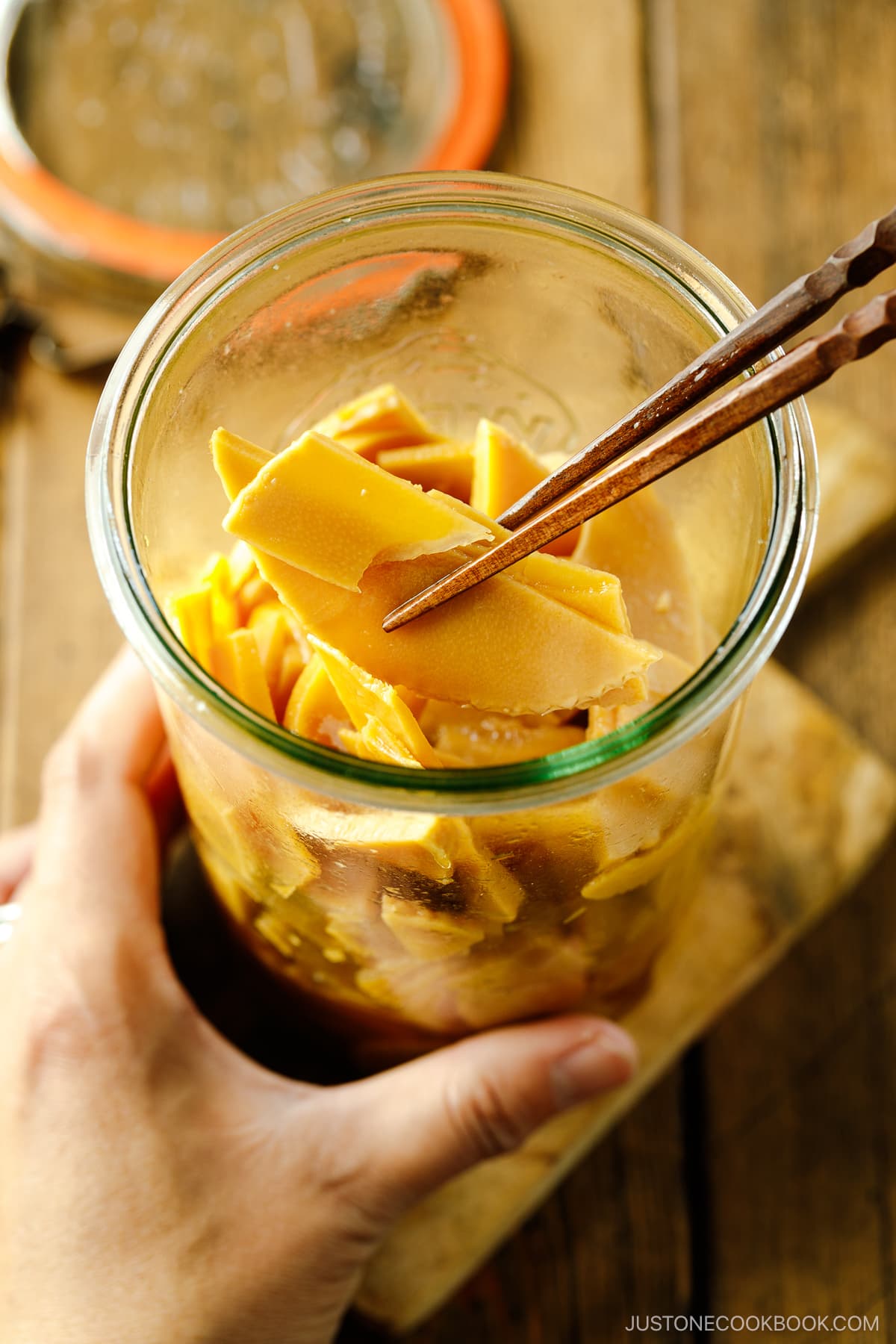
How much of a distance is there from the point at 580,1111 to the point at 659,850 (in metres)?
0.36

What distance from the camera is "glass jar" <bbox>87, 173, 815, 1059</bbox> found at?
0.59 m

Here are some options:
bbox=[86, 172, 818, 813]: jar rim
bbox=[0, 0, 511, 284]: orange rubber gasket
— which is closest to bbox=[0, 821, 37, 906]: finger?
bbox=[86, 172, 818, 813]: jar rim

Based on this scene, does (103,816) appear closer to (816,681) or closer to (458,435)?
(458,435)

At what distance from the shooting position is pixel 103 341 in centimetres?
118

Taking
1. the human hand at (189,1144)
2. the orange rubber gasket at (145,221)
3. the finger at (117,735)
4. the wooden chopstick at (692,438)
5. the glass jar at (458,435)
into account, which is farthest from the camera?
the orange rubber gasket at (145,221)

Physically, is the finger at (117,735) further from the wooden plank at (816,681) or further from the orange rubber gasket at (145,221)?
the wooden plank at (816,681)

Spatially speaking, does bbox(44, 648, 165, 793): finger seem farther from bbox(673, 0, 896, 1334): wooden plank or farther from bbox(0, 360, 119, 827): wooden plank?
bbox(673, 0, 896, 1334): wooden plank

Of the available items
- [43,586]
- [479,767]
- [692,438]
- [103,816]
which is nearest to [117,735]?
[103,816]

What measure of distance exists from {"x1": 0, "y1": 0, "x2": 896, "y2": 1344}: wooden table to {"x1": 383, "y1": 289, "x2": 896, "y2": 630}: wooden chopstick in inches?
24.6

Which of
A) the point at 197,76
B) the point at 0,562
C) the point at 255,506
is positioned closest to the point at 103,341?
the point at 0,562

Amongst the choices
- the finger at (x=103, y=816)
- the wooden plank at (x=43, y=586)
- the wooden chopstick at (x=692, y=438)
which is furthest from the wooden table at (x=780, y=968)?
the wooden chopstick at (x=692, y=438)

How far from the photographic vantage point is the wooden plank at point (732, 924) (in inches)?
36.1

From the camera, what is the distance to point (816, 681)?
3.86ft

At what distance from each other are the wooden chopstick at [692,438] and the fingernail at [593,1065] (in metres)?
0.35
